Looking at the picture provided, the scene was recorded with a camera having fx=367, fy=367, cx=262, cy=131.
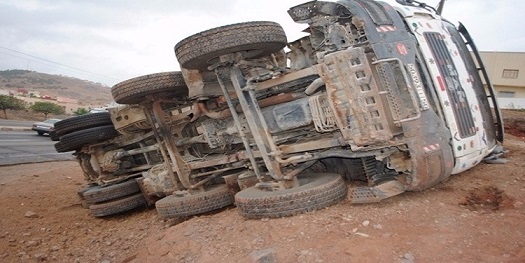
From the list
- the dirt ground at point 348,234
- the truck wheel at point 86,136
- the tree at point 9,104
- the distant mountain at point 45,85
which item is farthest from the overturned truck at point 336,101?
the distant mountain at point 45,85

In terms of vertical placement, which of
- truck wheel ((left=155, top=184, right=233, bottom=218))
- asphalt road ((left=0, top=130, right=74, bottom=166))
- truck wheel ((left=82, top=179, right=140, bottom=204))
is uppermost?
asphalt road ((left=0, top=130, right=74, bottom=166))

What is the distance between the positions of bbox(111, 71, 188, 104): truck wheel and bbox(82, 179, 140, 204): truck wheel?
1686mm

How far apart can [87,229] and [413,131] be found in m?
4.53

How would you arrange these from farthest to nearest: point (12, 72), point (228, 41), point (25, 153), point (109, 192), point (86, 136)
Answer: point (12, 72), point (25, 153), point (109, 192), point (86, 136), point (228, 41)

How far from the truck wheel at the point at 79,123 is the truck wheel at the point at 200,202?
195 cm

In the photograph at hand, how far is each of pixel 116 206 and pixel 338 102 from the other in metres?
3.89

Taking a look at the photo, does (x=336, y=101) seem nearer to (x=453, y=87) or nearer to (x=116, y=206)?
(x=453, y=87)

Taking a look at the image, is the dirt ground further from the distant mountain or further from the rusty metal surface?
the distant mountain

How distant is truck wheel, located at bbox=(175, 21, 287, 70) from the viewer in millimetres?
3098

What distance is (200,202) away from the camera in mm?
4191

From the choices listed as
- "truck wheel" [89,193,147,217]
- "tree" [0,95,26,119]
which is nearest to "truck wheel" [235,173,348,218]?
"truck wheel" [89,193,147,217]

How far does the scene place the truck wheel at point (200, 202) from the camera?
4.20 m

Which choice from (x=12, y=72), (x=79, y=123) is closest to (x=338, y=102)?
(x=79, y=123)

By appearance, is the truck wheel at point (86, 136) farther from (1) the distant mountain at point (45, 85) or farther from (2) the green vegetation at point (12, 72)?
(2) the green vegetation at point (12, 72)
